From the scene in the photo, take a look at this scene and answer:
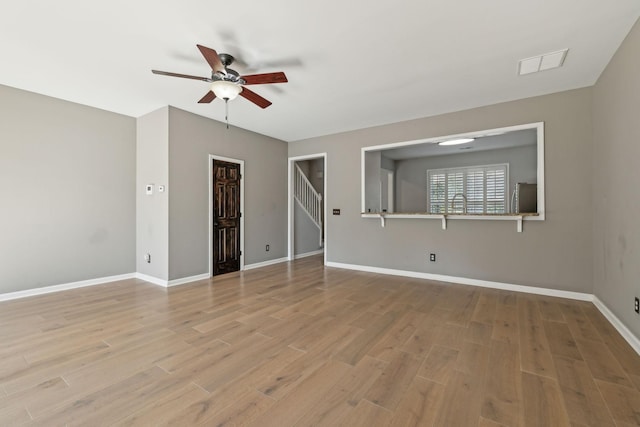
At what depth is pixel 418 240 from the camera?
191 inches

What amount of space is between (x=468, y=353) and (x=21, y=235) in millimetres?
5405

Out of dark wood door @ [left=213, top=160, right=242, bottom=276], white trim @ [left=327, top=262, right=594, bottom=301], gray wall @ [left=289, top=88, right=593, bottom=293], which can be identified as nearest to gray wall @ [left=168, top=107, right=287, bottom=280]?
dark wood door @ [left=213, top=160, right=242, bottom=276]

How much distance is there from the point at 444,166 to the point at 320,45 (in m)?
5.84

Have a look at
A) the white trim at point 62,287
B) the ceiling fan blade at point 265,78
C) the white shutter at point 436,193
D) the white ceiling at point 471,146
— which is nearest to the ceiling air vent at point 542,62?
the white ceiling at point 471,146

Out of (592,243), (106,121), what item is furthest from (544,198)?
(106,121)

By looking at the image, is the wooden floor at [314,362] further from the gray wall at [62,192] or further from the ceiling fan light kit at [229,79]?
the ceiling fan light kit at [229,79]

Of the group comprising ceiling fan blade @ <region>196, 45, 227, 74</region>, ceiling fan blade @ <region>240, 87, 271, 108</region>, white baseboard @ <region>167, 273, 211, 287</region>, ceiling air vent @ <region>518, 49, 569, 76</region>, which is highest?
ceiling air vent @ <region>518, 49, 569, 76</region>

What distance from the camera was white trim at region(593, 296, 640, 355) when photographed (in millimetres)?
2314

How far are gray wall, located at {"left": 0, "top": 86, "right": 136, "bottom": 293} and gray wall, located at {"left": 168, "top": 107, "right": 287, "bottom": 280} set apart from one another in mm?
1046

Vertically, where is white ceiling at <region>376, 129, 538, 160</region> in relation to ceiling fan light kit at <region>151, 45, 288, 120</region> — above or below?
above

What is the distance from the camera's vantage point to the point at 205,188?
4820 mm

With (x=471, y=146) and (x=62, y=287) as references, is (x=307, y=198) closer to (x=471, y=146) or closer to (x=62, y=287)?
(x=471, y=146)

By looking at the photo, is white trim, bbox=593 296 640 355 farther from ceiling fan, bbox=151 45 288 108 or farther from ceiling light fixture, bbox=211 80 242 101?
ceiling light fixture, bbox=211 80 242 101

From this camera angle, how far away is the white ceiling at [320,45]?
2.19 meters
